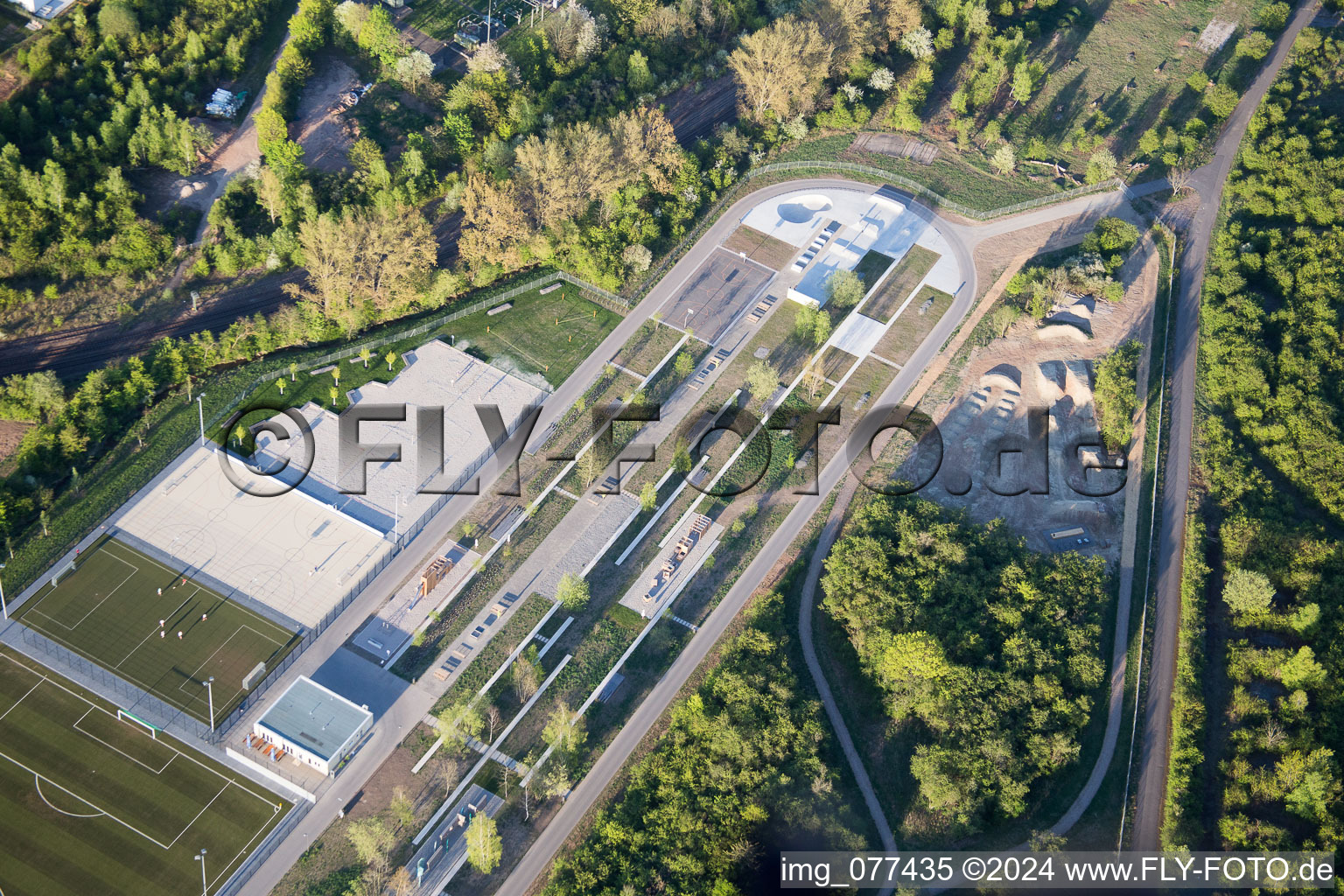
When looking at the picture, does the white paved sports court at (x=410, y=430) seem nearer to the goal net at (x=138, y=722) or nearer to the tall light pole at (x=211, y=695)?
the tall light pole at (x=211, y=695)

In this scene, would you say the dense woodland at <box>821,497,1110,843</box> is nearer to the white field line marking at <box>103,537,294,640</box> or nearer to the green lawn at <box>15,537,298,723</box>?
the white field line marking at <box>103,537,294,640</box>

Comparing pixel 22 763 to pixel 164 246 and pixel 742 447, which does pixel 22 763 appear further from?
pixel 742 447

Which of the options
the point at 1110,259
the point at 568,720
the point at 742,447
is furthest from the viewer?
the point at 1110,259

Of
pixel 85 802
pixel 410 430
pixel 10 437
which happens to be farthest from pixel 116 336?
pixel 85 802

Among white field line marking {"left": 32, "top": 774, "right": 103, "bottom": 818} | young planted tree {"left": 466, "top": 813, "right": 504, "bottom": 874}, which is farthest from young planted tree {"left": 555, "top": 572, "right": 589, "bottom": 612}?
white field line marking {"left": 32, "top": 774, "right": 103, "bottom": 818}

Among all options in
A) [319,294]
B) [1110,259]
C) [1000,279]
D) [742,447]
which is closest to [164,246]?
[319,294]

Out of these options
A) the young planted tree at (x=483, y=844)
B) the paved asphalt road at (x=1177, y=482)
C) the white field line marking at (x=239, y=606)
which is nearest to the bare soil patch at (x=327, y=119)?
the white field line marking at (x=239, y=606)

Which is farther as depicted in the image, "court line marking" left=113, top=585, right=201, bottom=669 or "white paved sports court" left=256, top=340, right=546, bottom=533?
"white paved sports court" left=256, top=340, right=546, bottom=533
